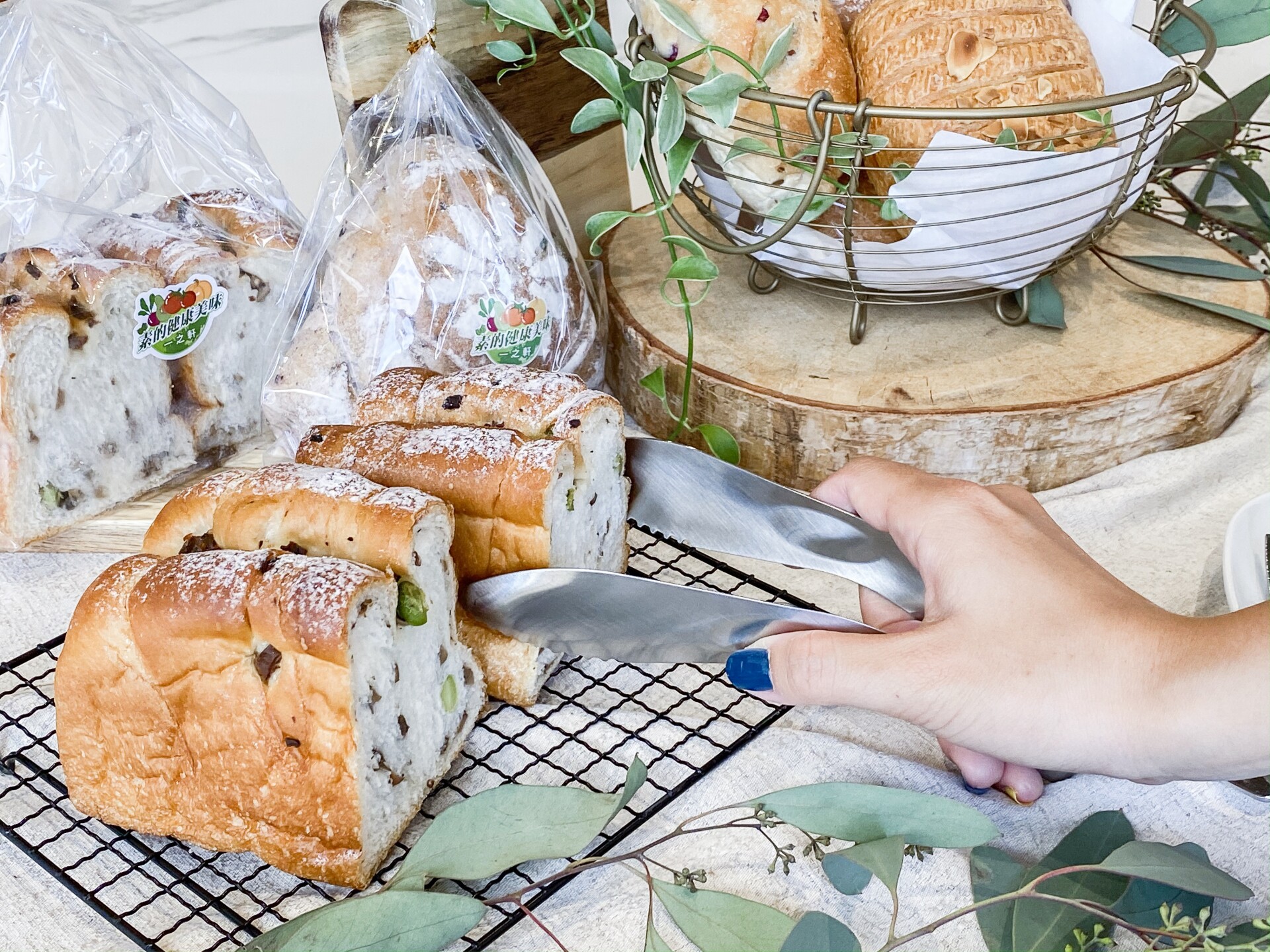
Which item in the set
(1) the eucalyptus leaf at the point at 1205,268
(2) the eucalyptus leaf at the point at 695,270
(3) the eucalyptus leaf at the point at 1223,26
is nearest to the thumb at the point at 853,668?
(2) the eucalyptus leaf at the point at 695,270

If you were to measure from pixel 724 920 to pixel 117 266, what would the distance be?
3.18 feet

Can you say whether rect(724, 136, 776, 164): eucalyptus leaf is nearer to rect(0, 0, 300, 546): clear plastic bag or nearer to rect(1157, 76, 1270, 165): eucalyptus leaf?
rect(0, 0, 300, 546): clear plastic bag

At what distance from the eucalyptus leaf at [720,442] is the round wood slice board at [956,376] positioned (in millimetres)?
36

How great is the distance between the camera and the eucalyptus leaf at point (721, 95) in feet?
3.48

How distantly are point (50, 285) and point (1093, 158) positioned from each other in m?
1.12

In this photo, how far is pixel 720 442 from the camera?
1.29m

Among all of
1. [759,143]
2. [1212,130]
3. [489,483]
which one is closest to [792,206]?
[759,143]

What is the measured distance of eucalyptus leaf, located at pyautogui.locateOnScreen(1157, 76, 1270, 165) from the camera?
160cm

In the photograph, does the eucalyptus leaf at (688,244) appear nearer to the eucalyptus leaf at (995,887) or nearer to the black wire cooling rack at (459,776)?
the black wire cooling rack at (459,776)

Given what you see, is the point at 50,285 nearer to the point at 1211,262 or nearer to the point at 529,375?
the point at 529,375

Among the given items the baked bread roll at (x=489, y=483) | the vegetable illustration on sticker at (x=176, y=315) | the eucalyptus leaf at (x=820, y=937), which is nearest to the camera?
the eucalyptus leaf at (x=820, y=937)

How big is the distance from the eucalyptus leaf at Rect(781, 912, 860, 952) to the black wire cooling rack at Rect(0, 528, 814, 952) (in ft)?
0.51

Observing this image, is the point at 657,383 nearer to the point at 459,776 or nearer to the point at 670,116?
the point at 670,116

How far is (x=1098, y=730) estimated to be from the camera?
2.48ft
